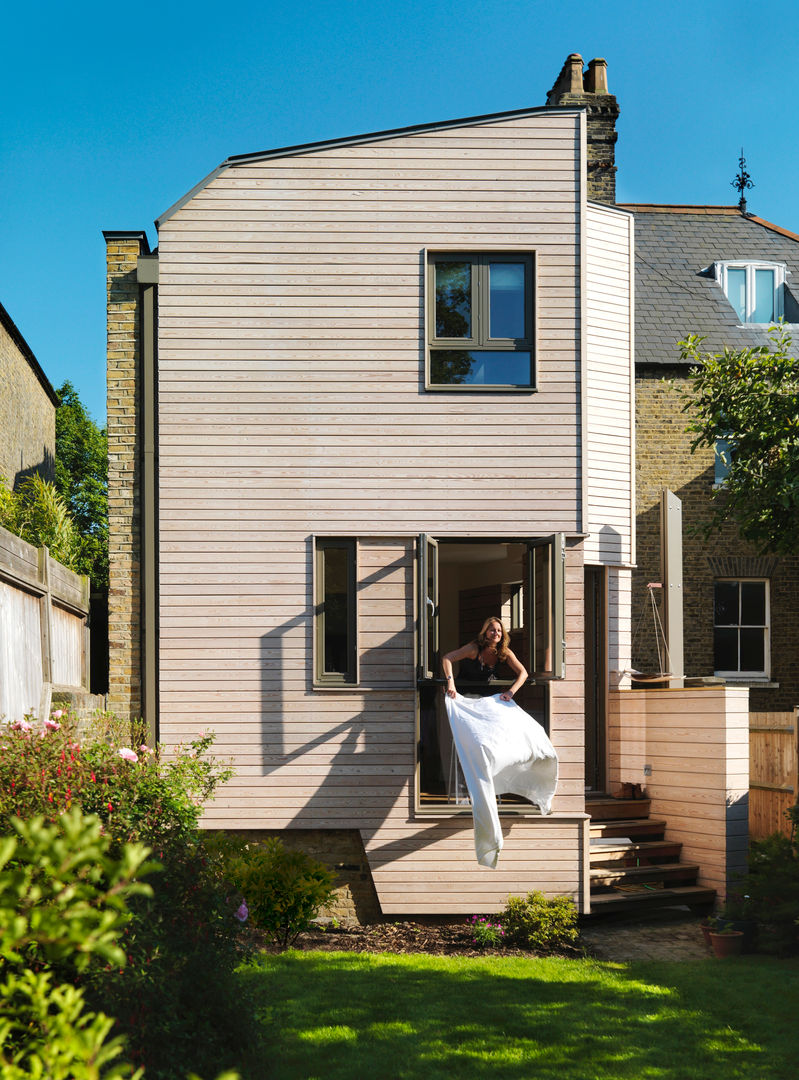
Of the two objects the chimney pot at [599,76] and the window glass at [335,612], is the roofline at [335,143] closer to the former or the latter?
the window glass at [335,612]

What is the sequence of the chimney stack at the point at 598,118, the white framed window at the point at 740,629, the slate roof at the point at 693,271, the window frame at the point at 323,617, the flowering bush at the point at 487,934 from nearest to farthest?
the flowering bush at the point at 487,934 → the window frame at the point at 323,617 → the chimney stack at the point at 598,118 → the white framed window at the point at 740,629 → the slate roof at the point at 693,271

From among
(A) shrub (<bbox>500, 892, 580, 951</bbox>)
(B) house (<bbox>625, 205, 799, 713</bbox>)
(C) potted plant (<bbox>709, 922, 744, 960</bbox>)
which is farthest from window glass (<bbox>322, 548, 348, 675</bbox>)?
(B) house (<bbox>625, 205, 799, 713</bbox>)

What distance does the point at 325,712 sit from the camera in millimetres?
9281

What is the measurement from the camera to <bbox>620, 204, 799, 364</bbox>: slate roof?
16906 millimetres

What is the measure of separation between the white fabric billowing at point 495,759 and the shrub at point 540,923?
71 centimetres

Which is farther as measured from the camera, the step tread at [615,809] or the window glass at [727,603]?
the window glass at [727,603]

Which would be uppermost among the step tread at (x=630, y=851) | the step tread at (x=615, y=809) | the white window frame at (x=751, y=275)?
the white window frame at (x=751, y=275)

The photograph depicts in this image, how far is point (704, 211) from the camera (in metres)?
19.5

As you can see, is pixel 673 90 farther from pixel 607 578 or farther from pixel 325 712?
pixel 325 712

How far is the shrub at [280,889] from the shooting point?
26.2ft

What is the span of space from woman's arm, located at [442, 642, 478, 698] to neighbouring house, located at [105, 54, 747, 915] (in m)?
0.22

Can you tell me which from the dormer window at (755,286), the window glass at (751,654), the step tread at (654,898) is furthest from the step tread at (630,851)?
the dormer window at (755,286)

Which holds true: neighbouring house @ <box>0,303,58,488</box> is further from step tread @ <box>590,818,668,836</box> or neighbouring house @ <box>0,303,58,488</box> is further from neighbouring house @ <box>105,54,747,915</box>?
step tread @ <box>590,818,668,836</box>

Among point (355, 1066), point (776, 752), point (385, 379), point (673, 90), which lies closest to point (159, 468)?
point (385, 379)
